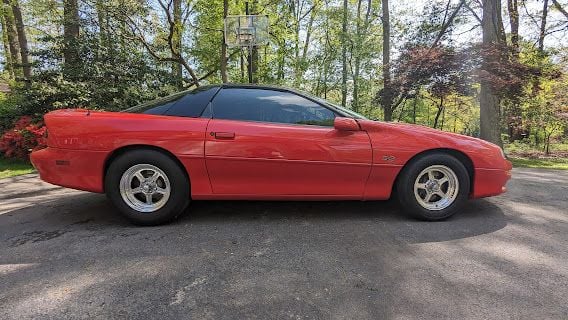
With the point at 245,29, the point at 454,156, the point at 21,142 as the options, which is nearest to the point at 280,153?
the point at 454,156

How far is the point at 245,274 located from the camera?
6.95 ft

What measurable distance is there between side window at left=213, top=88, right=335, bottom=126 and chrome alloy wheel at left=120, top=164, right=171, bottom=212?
74 cm

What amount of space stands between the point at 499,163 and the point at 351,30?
656 inches

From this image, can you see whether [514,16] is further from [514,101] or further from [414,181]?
[414,181]

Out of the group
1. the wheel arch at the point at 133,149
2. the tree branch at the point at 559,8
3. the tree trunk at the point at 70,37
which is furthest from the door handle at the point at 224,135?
the tree branch at the point at 559,8

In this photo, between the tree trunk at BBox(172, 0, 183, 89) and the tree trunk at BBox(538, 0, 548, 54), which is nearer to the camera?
the tree trunk at BBox(172, 0, 183, 89)

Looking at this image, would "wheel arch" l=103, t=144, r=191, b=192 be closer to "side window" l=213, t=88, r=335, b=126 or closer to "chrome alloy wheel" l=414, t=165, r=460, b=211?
"side window" l=213, t=88, r=335, b=126

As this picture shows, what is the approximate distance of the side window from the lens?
3.10 m

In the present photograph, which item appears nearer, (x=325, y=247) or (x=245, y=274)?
(x=245, y=274)

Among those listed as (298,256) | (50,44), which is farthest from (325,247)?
(50,44)

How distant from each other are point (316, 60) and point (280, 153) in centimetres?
1639

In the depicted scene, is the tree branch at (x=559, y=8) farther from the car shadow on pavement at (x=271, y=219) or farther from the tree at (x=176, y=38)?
the car shadow on pavement at (x=271, y=219)

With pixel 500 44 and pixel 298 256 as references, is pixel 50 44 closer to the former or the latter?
pixel 298 256

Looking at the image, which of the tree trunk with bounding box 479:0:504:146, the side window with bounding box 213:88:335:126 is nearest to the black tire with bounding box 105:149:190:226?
the side window with bounding box 213:88:335:126
